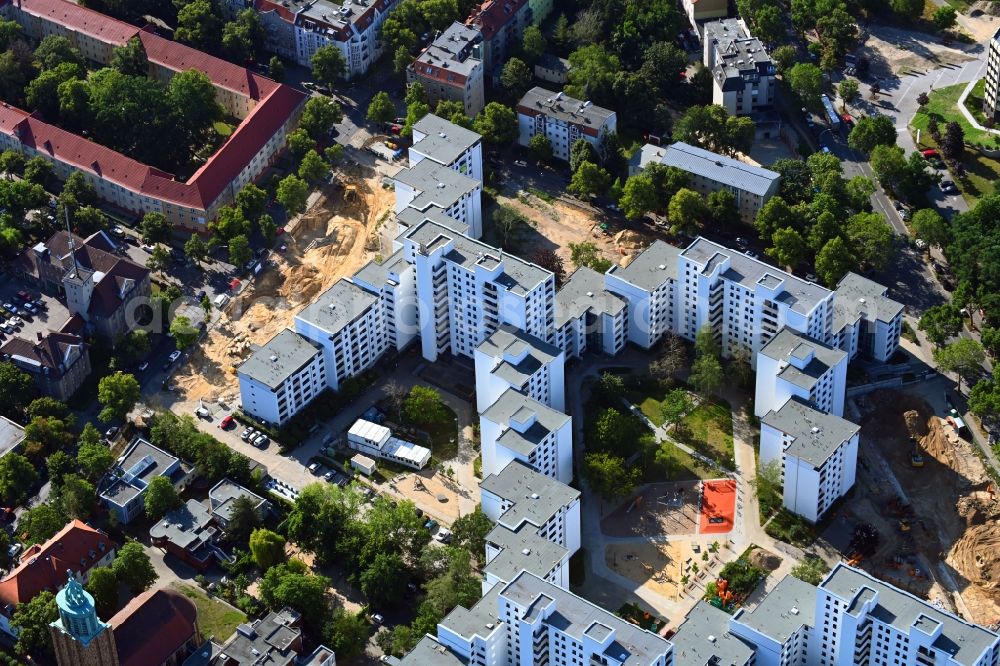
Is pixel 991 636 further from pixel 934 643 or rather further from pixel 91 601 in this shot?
pixel 91 601

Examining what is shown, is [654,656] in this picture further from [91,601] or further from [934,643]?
[91,601]

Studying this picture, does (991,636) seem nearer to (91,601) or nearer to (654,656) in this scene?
(654,656)

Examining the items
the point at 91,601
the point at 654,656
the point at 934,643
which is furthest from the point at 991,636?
the point at 91,601

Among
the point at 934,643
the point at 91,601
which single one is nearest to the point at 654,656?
the point at 934,643
